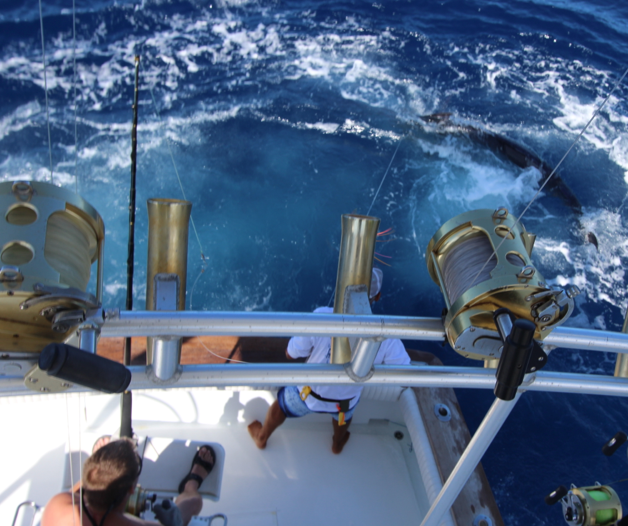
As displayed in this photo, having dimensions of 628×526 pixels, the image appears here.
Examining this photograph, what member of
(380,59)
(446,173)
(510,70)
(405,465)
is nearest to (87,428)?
(405,465)

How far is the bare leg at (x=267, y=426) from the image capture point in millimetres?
2330

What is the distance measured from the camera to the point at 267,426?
7.73ft

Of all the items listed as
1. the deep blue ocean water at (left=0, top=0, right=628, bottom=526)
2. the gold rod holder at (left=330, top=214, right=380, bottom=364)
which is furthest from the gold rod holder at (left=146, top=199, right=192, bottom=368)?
the deep blue ocean water at (left=0, top=0, right=628, bottom=526)

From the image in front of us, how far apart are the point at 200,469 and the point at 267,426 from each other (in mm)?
511

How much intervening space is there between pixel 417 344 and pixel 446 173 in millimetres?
2661

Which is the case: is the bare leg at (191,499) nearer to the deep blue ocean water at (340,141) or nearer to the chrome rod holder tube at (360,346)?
the chrome rod holder tube at (360,346)

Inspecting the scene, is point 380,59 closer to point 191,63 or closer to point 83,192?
point 191,63

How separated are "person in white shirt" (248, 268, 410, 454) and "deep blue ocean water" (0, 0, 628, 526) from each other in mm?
1616

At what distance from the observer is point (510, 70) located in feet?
26.3

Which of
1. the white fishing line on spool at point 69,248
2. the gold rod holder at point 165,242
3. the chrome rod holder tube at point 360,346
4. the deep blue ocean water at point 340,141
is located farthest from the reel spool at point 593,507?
the white fishing line on spool at point 69,248

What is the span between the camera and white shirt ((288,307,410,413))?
2.21 m

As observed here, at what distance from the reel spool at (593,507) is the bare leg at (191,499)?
1461mm

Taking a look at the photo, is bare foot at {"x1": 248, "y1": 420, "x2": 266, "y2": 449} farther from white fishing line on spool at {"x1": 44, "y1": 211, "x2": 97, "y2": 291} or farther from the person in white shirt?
white fishing line on spool at {"x1": 44, "y1": 211, "x2": 97, "y2": 291}

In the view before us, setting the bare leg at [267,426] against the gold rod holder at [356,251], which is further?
the bare leg at [267,426]
